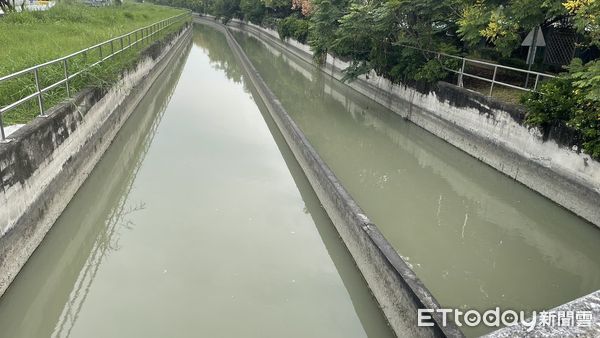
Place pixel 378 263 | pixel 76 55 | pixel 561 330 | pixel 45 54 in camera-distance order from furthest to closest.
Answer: pixel 45 54 < pixel 76 55 < pixel 378 263 < pixel 561 330

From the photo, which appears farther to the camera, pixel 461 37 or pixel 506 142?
pixel 461 37

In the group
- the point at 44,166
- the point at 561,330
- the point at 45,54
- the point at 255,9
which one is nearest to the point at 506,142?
the point at 561,330

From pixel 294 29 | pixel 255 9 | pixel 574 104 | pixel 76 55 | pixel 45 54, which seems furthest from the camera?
pixel 255 9

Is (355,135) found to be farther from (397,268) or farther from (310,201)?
(397,268)

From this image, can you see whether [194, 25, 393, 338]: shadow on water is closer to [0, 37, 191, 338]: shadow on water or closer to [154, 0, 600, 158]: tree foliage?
[0, 37, 191, 338]: shadow on water

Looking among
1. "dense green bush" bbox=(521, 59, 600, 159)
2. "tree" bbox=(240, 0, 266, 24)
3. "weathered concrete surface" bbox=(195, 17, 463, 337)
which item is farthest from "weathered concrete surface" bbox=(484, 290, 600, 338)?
"tree" bbox=(240, 0, 266, 24)

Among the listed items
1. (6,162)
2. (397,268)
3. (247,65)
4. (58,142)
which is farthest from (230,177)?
(247,65)

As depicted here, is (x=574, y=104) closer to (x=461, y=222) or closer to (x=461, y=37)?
(x=461, y=222)
